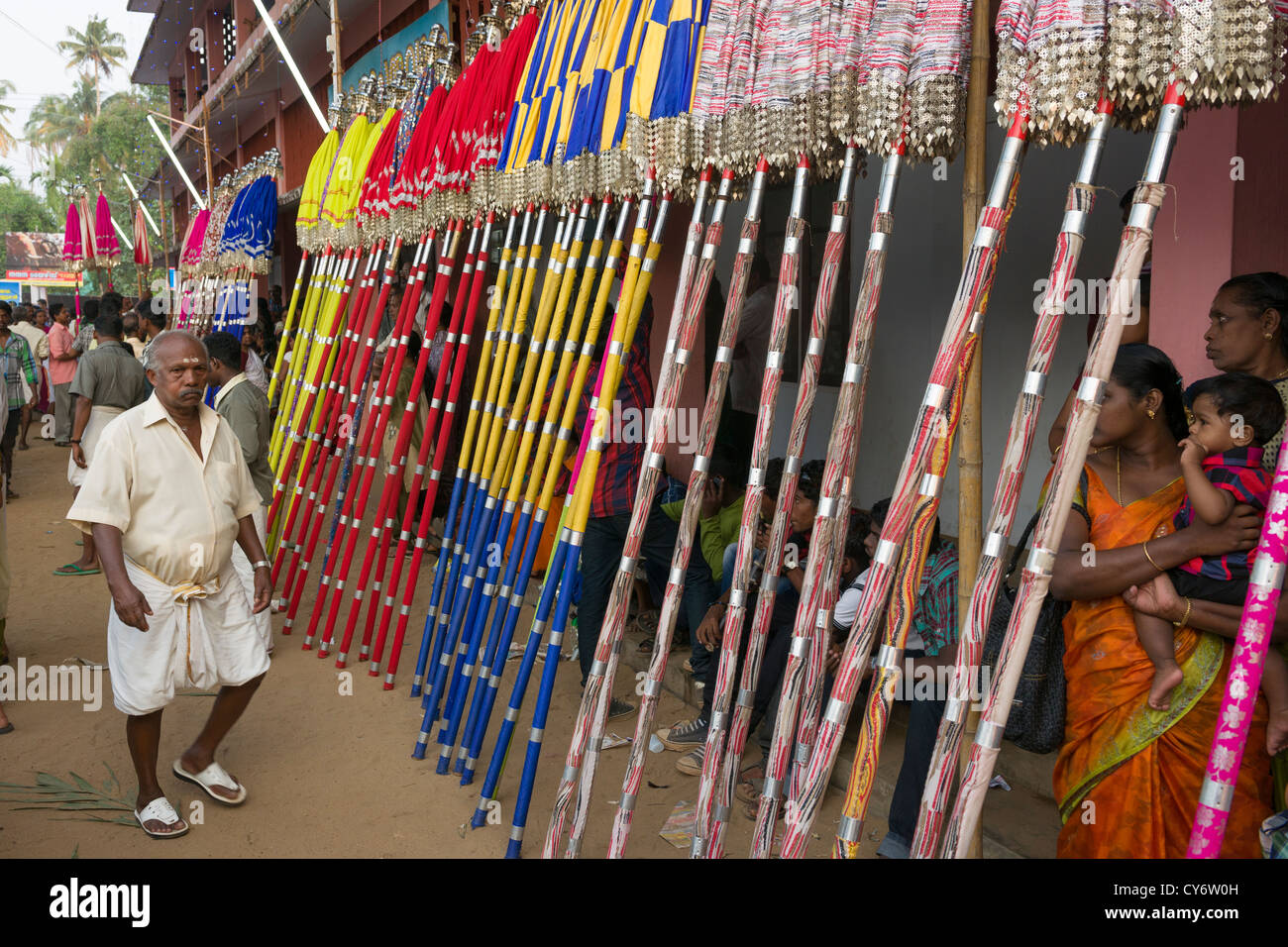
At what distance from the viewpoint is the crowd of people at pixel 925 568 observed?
6.30 ft

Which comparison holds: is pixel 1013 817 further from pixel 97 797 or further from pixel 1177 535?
pixel 97 797

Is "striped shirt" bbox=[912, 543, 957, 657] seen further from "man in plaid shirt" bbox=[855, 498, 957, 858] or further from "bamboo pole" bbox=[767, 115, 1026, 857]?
"bamboo pole" bbox=[767, 115, 1026, 857]

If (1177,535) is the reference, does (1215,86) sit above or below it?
above

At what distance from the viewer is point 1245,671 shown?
158cm

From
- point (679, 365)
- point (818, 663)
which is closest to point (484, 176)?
point (679, 365)

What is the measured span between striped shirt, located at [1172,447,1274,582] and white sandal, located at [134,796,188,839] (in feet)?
10.2

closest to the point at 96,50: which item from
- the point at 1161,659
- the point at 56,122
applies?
the point at 56,122

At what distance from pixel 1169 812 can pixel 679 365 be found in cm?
155

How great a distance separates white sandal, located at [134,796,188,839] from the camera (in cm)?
323

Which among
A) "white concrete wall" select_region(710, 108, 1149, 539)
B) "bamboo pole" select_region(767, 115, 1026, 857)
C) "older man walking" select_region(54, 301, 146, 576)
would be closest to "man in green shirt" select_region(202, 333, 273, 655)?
"older man walking" select_region(54, 301, 146, 576)

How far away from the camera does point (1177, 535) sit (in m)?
1.92

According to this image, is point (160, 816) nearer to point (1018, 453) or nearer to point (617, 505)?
point (617, 505)

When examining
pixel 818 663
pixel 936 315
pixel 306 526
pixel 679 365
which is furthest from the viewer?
Result: pixel 306 526
